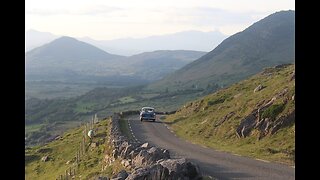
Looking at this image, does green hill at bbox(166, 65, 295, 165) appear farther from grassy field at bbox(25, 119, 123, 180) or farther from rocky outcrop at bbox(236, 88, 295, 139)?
grassy field at bbox(25, 119, 123, 180)

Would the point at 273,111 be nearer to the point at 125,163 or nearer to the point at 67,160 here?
the point at 125,163

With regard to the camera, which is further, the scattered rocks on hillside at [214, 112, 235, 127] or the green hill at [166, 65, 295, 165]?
the scattered rocks on hillside at [214, 112, 235, 127]

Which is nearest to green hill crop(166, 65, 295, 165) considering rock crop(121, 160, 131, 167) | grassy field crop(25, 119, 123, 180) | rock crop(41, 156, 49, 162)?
grassy field crop(25, 119, 123, 180)

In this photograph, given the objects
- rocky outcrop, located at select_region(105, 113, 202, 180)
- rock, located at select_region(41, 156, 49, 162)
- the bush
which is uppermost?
the bush

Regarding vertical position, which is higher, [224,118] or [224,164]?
[224,118]

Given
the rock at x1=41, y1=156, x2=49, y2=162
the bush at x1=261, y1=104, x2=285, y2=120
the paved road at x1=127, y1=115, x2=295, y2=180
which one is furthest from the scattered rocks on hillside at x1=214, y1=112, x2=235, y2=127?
the rock at x1=41, y1=156, x2=49, y2=162

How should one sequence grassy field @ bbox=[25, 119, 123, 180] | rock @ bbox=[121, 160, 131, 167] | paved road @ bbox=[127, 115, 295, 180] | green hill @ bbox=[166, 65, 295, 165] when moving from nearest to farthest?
paved road @ bbox=[127, 115, 295, 180] → rock @ bbox=[121, 160, 131, 167] → green hill @ bbox=[166, 65, 295, 165] → grassy field @ bbox=[25, 119, 123, 180]

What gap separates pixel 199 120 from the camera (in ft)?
156

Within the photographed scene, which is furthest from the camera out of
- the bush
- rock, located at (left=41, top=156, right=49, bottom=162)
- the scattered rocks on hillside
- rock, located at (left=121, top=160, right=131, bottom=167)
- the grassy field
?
rock, located at (left=41, top=156, right=49, bottom=162)

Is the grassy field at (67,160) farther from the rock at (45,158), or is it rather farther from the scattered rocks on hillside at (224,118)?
the scattered rocks on hillside at (224,118)

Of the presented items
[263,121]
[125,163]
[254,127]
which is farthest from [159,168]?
[254,127]

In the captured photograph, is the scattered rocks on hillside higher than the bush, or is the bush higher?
the bush
